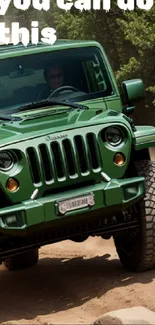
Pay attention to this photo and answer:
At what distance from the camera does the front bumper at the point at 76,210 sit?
5926mm

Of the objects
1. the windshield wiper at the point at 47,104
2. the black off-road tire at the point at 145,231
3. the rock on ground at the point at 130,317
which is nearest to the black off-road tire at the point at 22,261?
the black off-road tire at the point at 145,231

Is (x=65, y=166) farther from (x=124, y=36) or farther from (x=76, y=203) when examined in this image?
(x=124, y=36)

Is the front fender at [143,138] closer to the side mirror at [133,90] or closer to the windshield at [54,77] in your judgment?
the side mirror at [133,90]

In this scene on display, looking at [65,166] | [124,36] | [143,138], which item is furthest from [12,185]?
[124,36]

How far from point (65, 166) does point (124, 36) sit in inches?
1083

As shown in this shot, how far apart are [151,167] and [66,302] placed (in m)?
1.27

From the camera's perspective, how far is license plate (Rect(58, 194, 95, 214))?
19.8 ft

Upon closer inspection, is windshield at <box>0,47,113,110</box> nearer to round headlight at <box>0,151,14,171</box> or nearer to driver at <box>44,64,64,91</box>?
driver at <box>44,64,64,91</box>

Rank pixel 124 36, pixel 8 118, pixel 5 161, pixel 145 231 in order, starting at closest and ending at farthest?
pixel 5 161, pixel 145 231, pixel 8 118, pixel 124 36

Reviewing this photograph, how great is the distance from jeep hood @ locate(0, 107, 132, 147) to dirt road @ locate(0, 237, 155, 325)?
1.31 metres

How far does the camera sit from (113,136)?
6289 millimetres

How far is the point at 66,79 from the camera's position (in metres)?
7.40

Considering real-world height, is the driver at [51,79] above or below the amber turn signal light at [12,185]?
above

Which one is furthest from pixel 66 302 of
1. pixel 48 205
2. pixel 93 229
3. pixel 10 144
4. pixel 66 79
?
pixel 66 79
